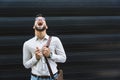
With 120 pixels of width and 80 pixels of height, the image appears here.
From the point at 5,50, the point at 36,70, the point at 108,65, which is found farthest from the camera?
the point at 108,65

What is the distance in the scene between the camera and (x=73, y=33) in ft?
13.2

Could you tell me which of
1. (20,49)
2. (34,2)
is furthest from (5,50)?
(34,2)

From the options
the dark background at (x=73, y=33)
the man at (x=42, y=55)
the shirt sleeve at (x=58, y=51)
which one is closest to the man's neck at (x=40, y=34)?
the man at (x=42, y=55)

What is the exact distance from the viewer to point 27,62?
2.89 meters

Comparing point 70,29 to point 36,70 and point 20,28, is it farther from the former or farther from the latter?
point 36,70

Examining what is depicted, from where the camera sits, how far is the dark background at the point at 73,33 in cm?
387

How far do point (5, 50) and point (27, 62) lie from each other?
3.36ft

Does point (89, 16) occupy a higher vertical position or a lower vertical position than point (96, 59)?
higher

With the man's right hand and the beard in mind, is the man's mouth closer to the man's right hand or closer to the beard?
the beard

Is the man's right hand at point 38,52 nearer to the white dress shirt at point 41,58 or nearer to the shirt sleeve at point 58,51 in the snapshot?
the white dress shirt at point 41,58

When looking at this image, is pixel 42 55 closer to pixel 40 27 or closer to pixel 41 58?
pixel 41 58

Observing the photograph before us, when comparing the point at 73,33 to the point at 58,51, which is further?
the point at 73,33

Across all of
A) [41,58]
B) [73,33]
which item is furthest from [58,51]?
[73,33]

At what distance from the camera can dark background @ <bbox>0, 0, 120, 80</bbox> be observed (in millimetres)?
3865
